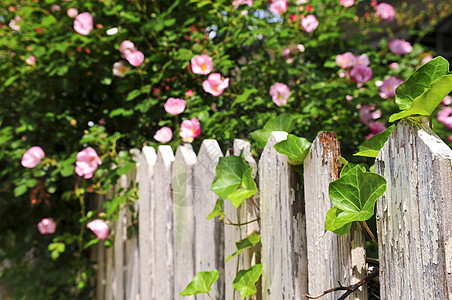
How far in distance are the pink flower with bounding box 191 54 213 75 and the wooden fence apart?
0.34 m

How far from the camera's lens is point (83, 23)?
1.96 metres

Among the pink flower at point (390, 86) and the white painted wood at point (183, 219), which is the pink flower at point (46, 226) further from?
the pink flower at point (390, 86)

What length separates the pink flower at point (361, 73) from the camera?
5.65 feet

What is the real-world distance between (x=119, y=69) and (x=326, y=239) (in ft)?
4.76

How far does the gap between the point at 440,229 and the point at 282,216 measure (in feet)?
1.30

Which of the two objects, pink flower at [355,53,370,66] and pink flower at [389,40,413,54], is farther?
pink flower at [389,40,413,54]

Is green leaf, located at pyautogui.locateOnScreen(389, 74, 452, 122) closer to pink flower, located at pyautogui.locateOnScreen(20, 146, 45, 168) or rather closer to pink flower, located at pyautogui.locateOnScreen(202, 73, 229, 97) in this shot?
pink flower, located at pyautogui.locateOnScreen(202, 73, 229, 97)

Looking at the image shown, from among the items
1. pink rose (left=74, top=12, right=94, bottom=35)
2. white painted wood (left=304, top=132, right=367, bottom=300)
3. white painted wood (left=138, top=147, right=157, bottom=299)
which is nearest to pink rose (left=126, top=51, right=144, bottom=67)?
pink rose (left=74, top=12, right=94, bottom=35)

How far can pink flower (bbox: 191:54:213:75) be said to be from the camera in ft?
5.43

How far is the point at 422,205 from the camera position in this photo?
623mm

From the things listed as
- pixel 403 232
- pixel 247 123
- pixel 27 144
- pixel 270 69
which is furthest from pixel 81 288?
pixel 403 232

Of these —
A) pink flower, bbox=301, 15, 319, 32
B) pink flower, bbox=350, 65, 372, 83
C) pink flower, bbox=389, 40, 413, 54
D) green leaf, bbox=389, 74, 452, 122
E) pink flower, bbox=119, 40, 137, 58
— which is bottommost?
green leaf, bbox=389, 74, 452, 122

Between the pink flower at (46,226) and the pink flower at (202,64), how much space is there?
116 centimetres

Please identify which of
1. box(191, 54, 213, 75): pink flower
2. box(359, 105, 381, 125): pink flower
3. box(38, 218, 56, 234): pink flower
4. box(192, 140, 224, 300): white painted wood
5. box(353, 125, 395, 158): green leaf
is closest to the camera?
box(353, 125, 395, 158): green leaf
